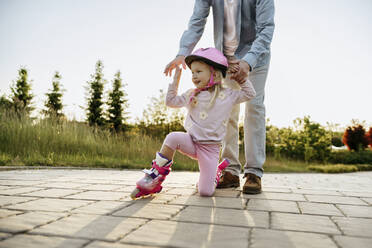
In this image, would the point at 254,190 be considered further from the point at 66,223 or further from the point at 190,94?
the point at 66,223

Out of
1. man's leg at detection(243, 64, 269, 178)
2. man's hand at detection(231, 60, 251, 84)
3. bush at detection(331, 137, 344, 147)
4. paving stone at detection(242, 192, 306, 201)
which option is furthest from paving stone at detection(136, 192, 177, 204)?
bush at detection(331, 137, 344, 147)

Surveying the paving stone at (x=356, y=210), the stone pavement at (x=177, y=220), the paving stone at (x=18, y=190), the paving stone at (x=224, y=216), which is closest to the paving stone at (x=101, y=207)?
the stone pavement at (x=177, y=220)

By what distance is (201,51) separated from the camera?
2.45 meters

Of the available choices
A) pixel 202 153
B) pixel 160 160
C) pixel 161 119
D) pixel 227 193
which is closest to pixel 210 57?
pixel 202 153

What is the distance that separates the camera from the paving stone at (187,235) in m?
1.29

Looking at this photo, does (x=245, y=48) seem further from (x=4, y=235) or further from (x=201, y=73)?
(x=4, y=235)

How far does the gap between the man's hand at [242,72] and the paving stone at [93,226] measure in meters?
1.36

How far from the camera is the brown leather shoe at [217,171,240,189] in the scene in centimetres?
292

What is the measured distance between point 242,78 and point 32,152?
5.06m

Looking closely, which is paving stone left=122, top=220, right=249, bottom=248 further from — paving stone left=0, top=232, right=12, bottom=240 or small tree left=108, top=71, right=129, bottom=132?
small tree left=108, top=71, right=129, bottom=132

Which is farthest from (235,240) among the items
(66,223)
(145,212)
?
(66,223)

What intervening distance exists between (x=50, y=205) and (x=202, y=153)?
1143mm

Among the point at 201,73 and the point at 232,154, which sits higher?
the point at 201,73

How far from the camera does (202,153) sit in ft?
8.07
